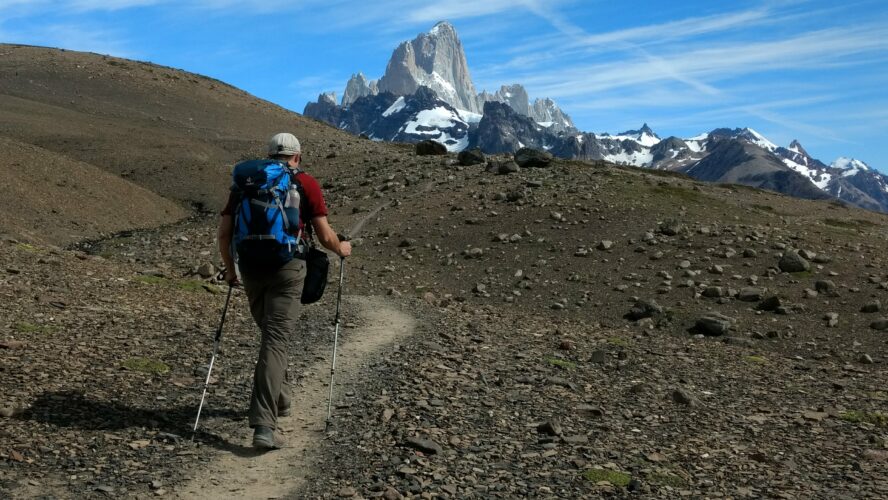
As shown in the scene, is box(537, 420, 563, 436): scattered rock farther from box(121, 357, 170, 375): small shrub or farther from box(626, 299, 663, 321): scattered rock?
box(626, 299, 663, 321): scattered rock

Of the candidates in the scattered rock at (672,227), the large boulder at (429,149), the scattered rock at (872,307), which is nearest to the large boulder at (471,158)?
the large boulder at (429,149)

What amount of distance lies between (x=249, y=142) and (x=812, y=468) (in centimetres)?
5236

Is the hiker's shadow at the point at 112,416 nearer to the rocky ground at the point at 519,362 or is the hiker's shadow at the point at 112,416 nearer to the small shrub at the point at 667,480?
the rocky ground at the point at 519,362

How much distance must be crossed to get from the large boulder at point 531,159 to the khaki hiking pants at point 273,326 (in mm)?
34401

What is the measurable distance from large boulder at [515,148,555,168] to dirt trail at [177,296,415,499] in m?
28.7

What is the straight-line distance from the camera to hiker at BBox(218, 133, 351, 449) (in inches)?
384

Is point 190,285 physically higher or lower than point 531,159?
lower

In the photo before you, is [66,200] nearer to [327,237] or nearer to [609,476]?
[327,237]

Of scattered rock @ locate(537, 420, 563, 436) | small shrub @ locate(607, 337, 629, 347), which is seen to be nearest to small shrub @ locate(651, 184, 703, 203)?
small shrub @ locate(607, 337, 629, 347)

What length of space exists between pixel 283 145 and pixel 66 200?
31.7 meters

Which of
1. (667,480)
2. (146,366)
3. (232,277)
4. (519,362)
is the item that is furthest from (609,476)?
(146,366)

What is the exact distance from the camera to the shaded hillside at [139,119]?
164 ft

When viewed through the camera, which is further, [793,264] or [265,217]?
[793,264]

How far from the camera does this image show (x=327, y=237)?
33.6 ft
